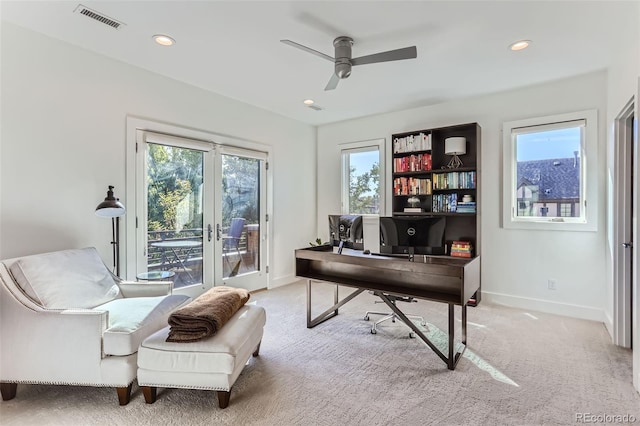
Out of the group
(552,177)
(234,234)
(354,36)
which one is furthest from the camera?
(234,234)

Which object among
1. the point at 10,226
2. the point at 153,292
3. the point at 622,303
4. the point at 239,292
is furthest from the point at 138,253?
the point at 622,303

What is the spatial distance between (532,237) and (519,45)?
2.26 meters

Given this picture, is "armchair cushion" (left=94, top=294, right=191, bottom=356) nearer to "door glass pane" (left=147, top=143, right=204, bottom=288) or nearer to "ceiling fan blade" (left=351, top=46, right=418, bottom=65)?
"door glass pane" (left=147, top=143, right=204, bottom=288)

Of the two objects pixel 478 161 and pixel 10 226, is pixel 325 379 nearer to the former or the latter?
pixel 10 226

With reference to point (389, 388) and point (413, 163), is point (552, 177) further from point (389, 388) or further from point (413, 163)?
point (389, 388)

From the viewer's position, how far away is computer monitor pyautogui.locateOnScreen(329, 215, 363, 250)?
326 centimetres

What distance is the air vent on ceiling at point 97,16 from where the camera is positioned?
2.45 m

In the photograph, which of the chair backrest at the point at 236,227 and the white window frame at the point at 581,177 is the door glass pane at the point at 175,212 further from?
the white window frame at the point at 581,177

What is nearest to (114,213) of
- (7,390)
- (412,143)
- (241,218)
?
(7,390)

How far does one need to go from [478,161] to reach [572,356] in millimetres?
2389

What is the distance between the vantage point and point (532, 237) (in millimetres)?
3951

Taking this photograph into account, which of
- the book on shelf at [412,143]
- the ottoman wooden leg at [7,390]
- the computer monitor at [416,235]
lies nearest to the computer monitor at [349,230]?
the computer monitor at [416,235]

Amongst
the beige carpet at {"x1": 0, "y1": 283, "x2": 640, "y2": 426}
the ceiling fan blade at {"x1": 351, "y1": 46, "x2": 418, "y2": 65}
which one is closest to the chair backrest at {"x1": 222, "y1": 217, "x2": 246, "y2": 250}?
the beige carpet at {"x1": 0, "y1": 283, "x2": 640, "y2": 426}

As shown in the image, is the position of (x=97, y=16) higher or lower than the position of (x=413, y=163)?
higher
